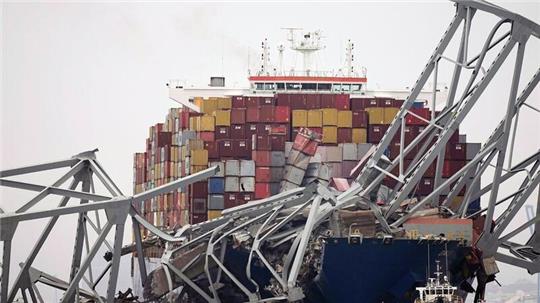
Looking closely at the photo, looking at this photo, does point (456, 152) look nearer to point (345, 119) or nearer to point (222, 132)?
point (345, 119)

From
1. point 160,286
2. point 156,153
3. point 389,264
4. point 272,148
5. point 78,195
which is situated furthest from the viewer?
point 156,153

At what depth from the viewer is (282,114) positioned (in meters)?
76.5

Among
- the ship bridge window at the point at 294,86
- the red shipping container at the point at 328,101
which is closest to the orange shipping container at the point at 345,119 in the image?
the red shipping container at the point at 328,101

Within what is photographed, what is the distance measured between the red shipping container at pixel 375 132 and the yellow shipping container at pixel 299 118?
324cm

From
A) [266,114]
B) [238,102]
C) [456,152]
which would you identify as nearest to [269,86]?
[238,102]

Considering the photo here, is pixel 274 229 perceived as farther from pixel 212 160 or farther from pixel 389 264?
pixel 212 160

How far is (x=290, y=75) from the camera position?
8900 centimetres

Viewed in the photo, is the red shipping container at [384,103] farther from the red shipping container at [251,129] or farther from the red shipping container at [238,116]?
the red shipping container at [238,116]

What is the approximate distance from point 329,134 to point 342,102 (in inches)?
138

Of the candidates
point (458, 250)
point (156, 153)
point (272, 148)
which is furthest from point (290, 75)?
point (458, 250)

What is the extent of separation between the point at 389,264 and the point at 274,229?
5262mm

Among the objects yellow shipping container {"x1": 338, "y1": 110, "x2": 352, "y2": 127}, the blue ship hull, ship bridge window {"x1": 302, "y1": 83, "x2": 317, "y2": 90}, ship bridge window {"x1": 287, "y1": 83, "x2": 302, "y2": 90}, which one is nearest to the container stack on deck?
yellow shipping container {"x1": 338, "y1": 110, "x2": 352, "y2": 127}

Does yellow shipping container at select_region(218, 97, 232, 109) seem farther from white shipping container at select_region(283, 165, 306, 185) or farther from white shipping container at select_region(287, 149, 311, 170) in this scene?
white shipping container at select_region(283, 165, 306, 185)

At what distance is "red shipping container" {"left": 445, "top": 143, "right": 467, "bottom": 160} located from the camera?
71.3 metres
